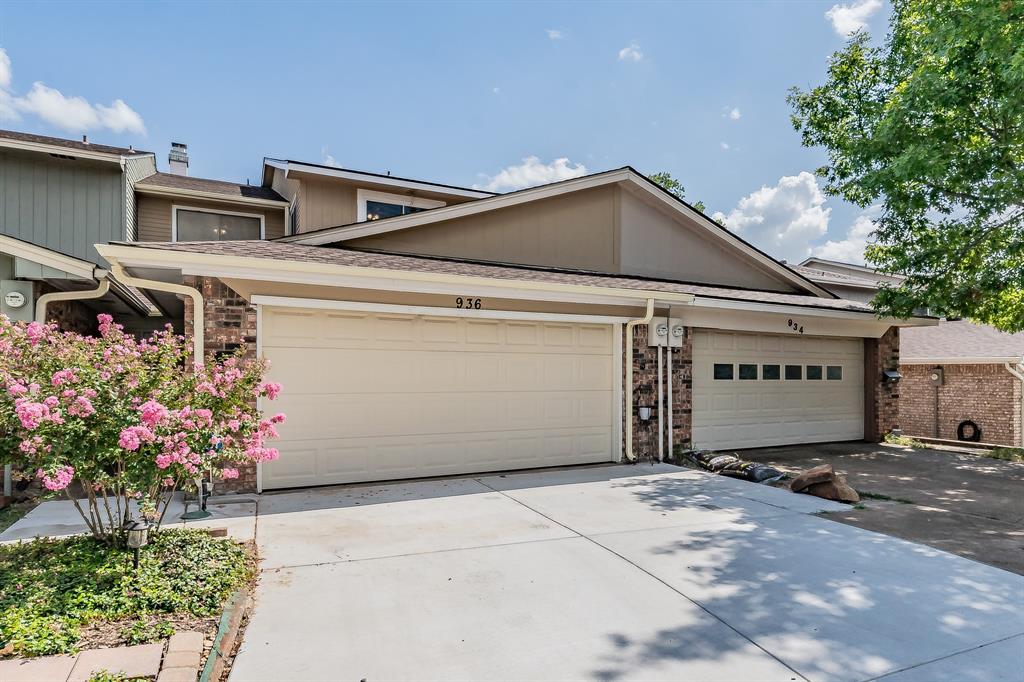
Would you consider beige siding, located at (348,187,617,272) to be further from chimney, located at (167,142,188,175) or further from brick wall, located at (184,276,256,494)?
chimney, located at (167,142,188,175)

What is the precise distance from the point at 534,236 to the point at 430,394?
4.34 m

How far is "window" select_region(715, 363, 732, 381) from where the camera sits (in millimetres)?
10094

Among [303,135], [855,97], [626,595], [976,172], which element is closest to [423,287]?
[626,595]

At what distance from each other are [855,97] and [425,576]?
593 inches

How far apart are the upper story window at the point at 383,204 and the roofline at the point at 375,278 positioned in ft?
16.5

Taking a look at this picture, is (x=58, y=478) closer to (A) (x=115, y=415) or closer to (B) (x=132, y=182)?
(A) (x=115, y=415)

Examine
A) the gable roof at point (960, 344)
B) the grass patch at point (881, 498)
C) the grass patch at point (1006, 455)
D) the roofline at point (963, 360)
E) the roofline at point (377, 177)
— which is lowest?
the grass patch at point (1006, 455)

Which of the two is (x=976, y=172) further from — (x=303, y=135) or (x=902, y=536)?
(x=303, y=135)

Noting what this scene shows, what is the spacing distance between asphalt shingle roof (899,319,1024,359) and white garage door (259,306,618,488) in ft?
41.3

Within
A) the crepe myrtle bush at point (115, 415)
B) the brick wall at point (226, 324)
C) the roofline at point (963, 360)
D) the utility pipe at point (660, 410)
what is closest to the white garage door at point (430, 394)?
the brick wall at point (226, 324)

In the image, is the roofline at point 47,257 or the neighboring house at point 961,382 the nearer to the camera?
the roofline at point 47,257

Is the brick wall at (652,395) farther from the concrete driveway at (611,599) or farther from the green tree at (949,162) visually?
the green tree at (949,162)

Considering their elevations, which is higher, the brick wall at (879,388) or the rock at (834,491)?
the brick wall at (879,388)

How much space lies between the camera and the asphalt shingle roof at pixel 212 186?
1197cm
